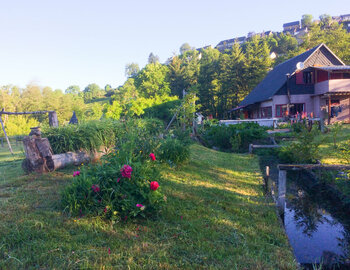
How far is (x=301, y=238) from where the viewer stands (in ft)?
13.3

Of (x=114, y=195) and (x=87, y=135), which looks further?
(x=87, y=135)

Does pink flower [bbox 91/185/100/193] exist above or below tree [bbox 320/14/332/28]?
below

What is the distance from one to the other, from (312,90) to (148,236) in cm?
2426

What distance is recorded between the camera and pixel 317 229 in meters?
4.31

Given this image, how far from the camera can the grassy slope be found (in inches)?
99.3

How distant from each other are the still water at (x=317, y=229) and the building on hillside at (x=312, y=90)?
17340 millimetres

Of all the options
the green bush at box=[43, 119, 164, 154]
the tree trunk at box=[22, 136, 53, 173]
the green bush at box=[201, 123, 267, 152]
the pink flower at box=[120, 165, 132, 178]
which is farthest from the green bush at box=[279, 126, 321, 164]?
the tree trunk at box=[22, 136, 53, 173]

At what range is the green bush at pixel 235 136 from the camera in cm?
1217

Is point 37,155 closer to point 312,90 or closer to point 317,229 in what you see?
point 317,229

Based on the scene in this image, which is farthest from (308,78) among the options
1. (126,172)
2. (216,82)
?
(126,172)

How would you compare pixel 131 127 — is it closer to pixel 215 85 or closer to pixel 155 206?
pixel 155 206

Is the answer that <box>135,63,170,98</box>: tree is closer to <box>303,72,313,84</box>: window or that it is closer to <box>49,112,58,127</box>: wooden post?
<box>303,72,313,84</box>: window

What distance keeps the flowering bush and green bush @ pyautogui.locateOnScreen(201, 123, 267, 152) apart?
9077 mm

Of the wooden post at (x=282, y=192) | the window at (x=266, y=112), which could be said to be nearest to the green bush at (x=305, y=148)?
the wooden post at (x=282, y=192)
